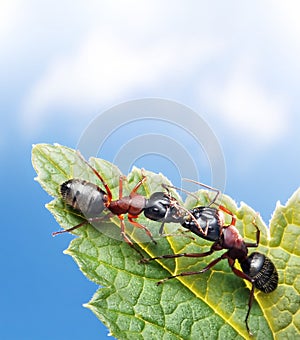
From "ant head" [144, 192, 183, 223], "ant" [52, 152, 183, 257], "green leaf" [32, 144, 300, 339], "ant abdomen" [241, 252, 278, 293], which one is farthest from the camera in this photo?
"ant head" [144, 192, 183, 223]

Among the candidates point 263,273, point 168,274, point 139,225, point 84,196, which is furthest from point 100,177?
point 263,273

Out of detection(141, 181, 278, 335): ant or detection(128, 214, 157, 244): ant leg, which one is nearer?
detection(141, 181, 278, 335): ant

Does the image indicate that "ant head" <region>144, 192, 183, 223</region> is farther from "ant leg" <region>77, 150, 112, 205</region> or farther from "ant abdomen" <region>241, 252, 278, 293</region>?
"ant abdomen" <region>241, 252, 278, 293</region>

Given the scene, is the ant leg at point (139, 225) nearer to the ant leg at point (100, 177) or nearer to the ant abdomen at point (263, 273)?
the ant leg at point (100, 177)

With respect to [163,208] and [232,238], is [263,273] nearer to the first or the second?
[232,238]

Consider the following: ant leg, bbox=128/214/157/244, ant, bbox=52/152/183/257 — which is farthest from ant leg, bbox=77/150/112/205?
ant leg, bbox=128/214/157/244

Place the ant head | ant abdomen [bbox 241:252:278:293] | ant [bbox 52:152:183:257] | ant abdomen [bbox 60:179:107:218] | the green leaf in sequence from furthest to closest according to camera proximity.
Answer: the ant head < ant [bbox 52:152:183:257] < ant abdomen [bbox 60:179:107:218] < ant abdomen [bbox 241:252:278:293] < the green leaf

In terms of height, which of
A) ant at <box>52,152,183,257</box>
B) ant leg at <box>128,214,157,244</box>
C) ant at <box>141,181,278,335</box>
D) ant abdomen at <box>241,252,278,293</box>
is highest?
ant at <box>52,152,183,257</box>
